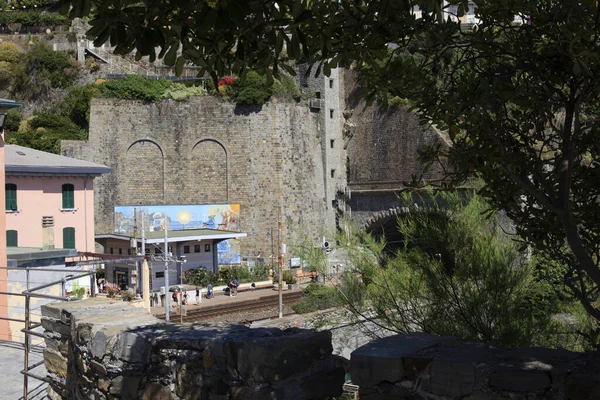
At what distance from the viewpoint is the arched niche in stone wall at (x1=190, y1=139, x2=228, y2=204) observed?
3469cm

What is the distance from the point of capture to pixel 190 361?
432cm

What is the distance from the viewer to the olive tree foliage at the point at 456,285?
22.9ft

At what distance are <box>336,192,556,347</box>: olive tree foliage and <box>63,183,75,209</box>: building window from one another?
20.4 m

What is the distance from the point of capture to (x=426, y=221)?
28.0 feet

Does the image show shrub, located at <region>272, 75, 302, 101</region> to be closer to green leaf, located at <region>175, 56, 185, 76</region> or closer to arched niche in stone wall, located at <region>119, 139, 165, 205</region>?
arched niche in stone wall, located at <region>119, 139, 165, 205</region>

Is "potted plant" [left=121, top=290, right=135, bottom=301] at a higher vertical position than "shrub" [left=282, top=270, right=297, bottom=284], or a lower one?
higher

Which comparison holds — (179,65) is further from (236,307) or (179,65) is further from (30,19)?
(30,19)

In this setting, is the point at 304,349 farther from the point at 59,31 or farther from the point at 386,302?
the point at 59,31

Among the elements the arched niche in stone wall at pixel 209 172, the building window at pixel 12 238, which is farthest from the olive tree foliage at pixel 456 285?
the arched niche in stone wall at pixel 209 172

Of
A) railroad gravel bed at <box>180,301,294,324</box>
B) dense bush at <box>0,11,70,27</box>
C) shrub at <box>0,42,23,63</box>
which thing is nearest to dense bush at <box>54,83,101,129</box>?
shrub at <box>0,42,23,63</box>

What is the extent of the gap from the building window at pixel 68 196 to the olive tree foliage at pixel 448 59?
79.9ft

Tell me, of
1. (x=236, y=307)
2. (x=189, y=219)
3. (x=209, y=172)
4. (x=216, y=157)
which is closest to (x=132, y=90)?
(x=216, y=157)

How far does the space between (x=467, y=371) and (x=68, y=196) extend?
85.4 feet

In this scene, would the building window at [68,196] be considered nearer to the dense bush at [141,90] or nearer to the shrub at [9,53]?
the dense bush at [141,90]
